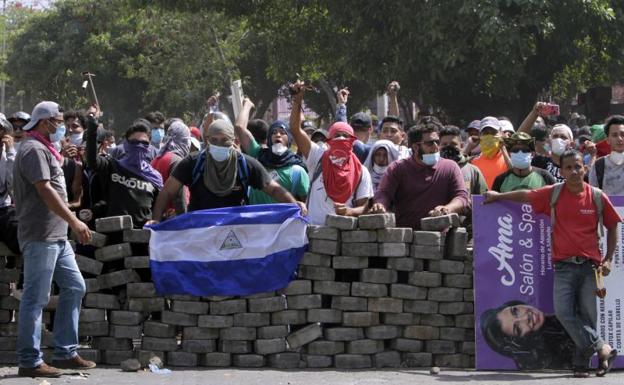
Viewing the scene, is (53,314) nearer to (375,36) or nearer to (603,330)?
(603,330)

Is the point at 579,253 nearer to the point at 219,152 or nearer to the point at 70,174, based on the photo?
the point at 219,152

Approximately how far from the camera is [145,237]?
28.7ft

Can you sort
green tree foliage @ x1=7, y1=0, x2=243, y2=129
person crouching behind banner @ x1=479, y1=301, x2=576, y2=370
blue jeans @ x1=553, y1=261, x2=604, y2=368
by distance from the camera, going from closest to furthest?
1. blue jeans @ x1=553, y1=261, x2=604, y2=368
2. person crouching behind banner @ x1=479, y1=301, x2=576, y2=370
3. green tree foliage @ x1=7, y1=0, x2=243, y2=129

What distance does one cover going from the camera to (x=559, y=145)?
10125 millimetres

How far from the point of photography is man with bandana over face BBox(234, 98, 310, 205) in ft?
30.8

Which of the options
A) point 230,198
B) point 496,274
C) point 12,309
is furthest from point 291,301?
point 12,309

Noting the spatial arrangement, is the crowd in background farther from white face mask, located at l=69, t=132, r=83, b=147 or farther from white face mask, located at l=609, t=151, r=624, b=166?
white face mask, located at l=69, t=132, r=83, b=147

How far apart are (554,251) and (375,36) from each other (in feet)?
→ 45.0

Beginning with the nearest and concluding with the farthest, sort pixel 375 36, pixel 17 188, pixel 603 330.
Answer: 1. pixel 17 188
2. pixel 603 330
3. pixel 375 36

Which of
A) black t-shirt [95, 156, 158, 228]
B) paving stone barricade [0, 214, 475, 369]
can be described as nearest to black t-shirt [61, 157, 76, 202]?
black t-shirt [95, 156, 158, 228]

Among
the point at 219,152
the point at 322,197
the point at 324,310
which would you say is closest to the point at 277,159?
the point at 322,197

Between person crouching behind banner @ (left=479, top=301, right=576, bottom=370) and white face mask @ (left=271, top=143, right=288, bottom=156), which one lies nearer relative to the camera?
person crouching behind banner @ (left=479, top=301, right=576, bottom=370)

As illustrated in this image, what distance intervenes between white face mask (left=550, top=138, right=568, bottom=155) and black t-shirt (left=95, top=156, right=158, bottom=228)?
3.72m

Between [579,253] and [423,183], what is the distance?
1384 millimetres
